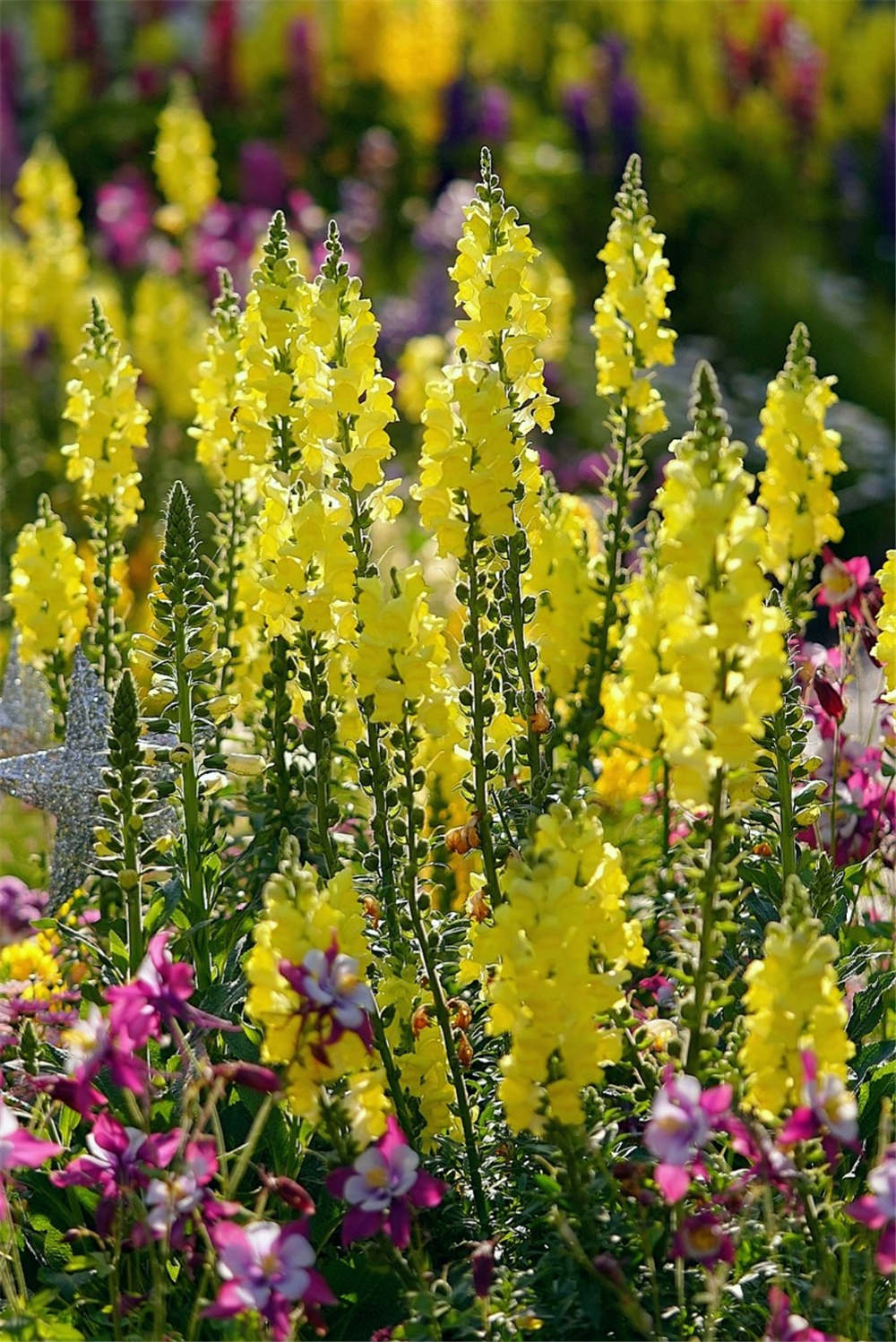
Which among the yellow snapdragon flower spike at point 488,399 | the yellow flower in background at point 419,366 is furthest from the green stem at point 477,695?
the yellow flower in background at point 419,366

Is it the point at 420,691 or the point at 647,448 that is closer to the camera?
the point at 420,691

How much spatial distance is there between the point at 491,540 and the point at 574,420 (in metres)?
5.78

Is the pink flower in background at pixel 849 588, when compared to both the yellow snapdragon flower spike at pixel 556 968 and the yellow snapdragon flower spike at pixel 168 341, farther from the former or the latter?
the yellow snapdragon flower spike at pixel 168 341

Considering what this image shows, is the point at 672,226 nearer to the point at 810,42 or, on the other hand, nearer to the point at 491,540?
the point at 810,42

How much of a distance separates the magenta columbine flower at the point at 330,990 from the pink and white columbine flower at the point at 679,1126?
379 mm

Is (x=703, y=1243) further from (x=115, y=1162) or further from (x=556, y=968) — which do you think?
(x=115, y=1162)

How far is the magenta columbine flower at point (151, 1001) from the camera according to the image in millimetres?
2160

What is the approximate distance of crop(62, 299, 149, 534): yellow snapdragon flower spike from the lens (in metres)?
3.47

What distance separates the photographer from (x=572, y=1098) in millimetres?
2168

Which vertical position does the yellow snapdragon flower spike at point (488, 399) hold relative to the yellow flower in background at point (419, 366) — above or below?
below

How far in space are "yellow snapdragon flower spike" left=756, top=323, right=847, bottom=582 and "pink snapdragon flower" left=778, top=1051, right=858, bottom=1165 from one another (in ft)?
4.28

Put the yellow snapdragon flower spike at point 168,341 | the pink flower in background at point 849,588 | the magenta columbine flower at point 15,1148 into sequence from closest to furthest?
the magenta columbine flower at point 15,1148, the pink flower in background at point 849,588, the yellow snapdragon flower spike at point 168,341

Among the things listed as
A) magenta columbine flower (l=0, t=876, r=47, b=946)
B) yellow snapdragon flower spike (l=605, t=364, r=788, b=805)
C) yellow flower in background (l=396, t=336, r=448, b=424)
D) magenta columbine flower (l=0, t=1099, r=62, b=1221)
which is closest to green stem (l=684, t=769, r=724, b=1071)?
yellow snapdragon flower spike (l=605, t=364, r=788, b=805)

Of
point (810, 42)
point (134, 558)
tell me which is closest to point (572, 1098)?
point (134, 558)
